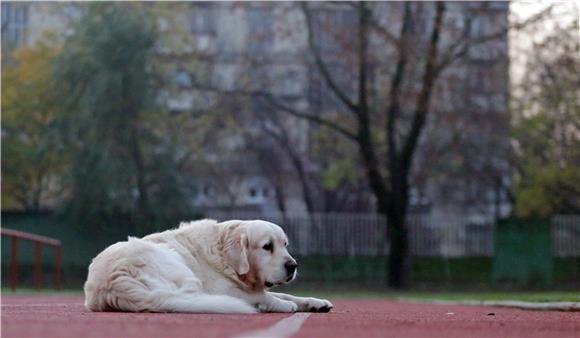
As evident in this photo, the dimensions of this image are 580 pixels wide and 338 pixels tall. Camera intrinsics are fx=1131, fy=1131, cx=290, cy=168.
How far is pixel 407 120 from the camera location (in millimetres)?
44438

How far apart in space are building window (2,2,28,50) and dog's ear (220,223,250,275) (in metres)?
40.0

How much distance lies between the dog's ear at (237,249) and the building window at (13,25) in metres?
40.0

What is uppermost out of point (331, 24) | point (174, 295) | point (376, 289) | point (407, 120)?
point (331, 24)

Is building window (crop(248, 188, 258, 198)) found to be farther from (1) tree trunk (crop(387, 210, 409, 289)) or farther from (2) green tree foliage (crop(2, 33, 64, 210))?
(1) tree trunk (crop(387, 210, 409, 289))

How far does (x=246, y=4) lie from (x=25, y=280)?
38.8 feet

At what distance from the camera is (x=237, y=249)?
10469mm

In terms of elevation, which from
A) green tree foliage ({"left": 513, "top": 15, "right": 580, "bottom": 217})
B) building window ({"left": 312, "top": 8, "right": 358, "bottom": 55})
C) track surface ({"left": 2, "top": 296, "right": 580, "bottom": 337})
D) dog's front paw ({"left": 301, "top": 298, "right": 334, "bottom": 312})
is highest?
building window ({"left": 312, "top": 8, "right": 358, "bottom": 55})

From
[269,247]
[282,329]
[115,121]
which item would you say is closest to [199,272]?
[269,247]

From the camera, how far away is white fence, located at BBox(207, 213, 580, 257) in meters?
42.0

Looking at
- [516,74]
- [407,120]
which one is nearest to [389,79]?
[407,120]

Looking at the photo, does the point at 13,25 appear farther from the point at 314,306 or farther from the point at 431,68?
the point at 314,306

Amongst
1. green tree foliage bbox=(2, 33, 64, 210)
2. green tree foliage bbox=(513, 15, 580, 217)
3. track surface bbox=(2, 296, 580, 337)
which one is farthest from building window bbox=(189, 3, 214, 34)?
track surface bbox=(2, 296, 580, 337)

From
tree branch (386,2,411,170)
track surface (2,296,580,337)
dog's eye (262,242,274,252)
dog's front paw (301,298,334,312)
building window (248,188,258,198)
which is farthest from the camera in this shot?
building window (248,188,258,198)

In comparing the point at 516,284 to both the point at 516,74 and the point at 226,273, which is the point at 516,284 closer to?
the point at 516,74
